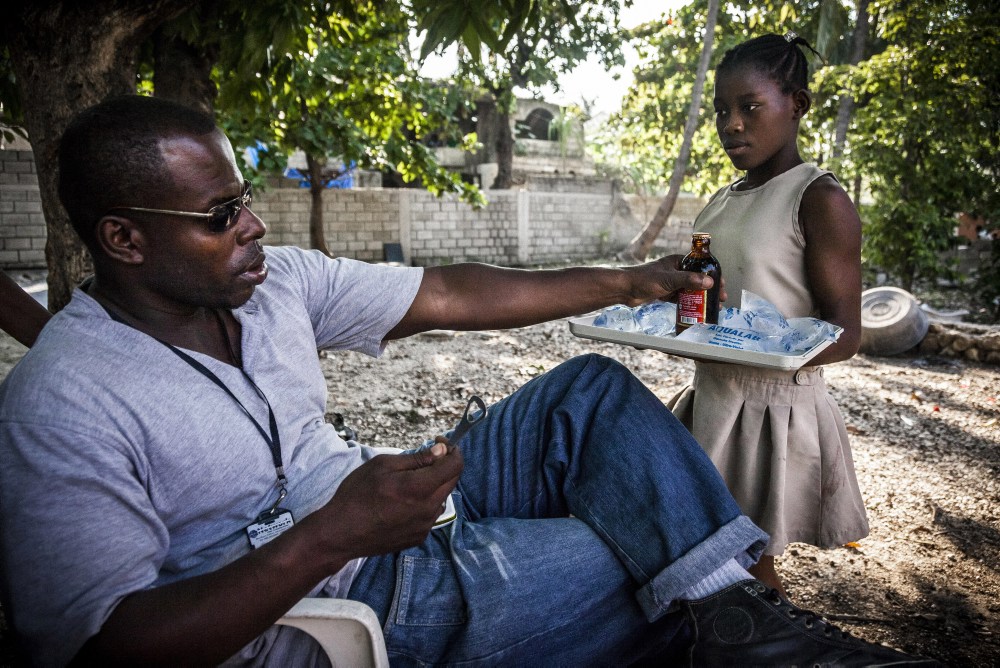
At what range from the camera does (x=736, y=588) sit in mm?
1482

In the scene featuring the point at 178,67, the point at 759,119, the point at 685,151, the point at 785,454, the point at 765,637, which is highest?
the point at 685,151

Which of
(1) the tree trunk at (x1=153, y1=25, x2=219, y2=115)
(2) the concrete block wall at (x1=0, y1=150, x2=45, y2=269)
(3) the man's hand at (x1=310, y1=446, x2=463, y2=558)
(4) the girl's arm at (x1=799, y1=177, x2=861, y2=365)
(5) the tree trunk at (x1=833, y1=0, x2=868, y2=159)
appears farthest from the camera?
(5) the tree trunk at (x1=833, y1=0, x2=868, y2=159)

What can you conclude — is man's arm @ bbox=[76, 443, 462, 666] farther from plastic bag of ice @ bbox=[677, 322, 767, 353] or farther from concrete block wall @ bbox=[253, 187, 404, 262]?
concrete block wall @ bbox=[253, 187, 404, 262]

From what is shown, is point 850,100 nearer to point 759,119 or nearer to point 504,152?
point 504,152

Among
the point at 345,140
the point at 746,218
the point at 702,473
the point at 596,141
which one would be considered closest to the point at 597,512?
the point at 702,473

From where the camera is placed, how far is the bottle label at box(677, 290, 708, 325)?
2025mm

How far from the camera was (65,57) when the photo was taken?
2.66 metres

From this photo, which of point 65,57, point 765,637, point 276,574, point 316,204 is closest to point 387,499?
point 276,574

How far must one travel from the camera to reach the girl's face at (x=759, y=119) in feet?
6.87

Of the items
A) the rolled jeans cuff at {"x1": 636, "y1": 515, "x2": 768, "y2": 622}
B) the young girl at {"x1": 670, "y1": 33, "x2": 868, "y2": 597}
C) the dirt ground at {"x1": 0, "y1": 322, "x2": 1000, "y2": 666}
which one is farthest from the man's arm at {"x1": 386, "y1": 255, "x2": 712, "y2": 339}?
the dirt ground at {"x1": 0, "y1": 322, "x2": 1000, "y2": 666}

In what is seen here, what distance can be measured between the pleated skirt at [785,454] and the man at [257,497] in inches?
17.5

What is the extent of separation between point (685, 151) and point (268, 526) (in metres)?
11.0

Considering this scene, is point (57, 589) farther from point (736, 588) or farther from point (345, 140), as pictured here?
point (345, 140)

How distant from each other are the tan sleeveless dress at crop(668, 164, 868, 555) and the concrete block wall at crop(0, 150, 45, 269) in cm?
1086
